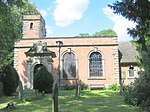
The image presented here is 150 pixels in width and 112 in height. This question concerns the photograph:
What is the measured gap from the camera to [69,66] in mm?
30562

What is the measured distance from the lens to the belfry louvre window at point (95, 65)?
30.4m

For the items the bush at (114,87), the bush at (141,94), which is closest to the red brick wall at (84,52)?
the bush at (114,87)

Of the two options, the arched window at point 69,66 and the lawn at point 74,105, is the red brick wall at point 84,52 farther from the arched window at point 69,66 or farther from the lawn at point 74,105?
the lawn at point 74,105

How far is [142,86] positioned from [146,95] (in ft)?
2.15

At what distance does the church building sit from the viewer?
3009cm

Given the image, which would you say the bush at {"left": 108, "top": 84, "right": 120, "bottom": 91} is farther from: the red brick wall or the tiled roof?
the tiled roof

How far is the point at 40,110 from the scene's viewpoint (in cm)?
1266

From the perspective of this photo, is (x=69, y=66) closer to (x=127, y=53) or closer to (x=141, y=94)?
(x=127, y=53)

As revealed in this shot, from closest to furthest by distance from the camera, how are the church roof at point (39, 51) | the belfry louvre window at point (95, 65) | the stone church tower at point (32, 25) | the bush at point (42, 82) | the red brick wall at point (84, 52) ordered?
the bush at point (42, 82) < the red brick wall at point (84, 52) < the church roof at point (39, 51) < the belfry louvre window at point (95, 65) < the stone church tower at point (32, 25)

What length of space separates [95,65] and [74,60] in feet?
8.44

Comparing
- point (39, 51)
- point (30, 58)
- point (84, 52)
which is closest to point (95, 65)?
point (84, 52)

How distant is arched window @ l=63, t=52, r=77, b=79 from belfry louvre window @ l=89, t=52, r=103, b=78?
6.65 feet

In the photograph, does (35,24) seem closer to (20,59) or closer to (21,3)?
(20,59)

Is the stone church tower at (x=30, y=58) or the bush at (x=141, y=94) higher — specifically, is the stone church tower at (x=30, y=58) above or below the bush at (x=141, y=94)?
above
